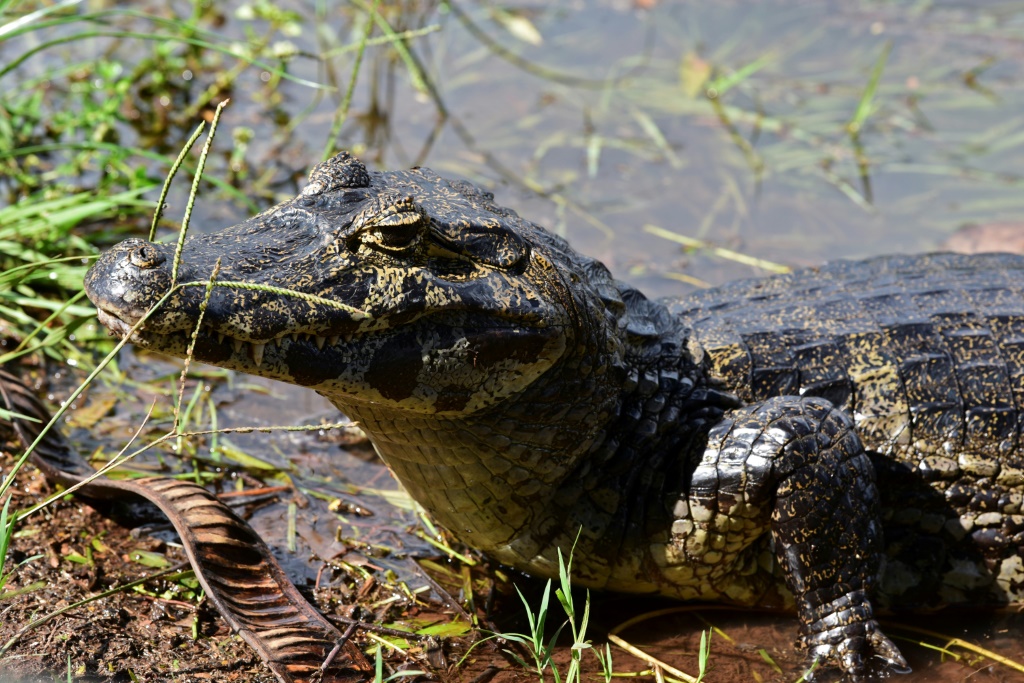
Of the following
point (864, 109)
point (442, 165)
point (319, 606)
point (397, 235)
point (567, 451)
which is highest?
point (864, 109)

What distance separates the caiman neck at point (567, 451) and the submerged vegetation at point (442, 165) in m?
0.29

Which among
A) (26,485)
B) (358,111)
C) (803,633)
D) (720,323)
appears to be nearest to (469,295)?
(720,323)

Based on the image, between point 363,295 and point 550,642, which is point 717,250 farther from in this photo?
point 363,295

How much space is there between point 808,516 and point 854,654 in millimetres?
498

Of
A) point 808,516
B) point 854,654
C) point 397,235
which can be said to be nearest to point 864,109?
point 808,516

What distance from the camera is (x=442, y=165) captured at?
7043 mm

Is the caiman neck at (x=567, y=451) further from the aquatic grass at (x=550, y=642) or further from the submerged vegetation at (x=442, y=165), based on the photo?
the submerged vegetation at (x=442, y=165)

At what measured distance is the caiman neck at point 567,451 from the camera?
329 cm

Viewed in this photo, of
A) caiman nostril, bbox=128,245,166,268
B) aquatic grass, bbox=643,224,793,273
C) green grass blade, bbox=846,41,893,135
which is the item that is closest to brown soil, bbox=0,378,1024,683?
caiman nostril, bbox=128,245,166,268

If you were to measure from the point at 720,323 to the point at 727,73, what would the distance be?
187 inches

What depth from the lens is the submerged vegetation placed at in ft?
11.9

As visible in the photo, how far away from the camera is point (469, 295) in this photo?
10.1 ft

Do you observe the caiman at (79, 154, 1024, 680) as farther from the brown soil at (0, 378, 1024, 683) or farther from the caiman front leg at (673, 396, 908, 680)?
the brown soil at (0, 378, 1024, 683)

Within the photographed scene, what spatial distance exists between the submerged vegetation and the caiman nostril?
0.67 m
